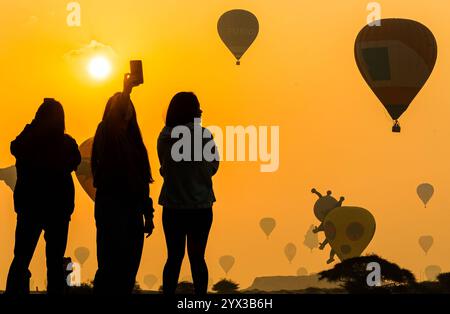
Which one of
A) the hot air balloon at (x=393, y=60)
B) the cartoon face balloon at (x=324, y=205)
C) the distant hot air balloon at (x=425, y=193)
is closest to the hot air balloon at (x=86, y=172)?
the cartoon face balloon at (x=324, y=205)

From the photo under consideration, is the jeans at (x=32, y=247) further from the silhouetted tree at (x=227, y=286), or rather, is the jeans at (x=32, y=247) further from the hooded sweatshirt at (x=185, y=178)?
the silhouetted tree at (x=227, y=286)

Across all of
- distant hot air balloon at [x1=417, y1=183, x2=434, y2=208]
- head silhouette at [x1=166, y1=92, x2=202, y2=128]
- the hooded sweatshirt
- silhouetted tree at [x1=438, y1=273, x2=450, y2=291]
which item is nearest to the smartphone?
head silhouette at [x1=166, y1=92, x2=202, y2=128]

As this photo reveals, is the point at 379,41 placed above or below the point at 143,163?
above

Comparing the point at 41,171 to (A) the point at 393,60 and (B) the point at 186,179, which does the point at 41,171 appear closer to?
(B) the point at 186,179

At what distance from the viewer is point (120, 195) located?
21.0 feet

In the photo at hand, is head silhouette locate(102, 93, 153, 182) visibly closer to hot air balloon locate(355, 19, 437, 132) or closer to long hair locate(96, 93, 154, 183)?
long hair locate(96, 93, 154, 183)

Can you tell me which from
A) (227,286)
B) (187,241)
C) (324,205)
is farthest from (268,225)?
(187,241)

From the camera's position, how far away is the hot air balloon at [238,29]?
45.5 ft

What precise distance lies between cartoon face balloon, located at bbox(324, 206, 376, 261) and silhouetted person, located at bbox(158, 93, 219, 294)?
288 inches

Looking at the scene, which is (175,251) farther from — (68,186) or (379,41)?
(379,41)

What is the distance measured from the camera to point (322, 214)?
14023mm

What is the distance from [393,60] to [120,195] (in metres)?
8.76
